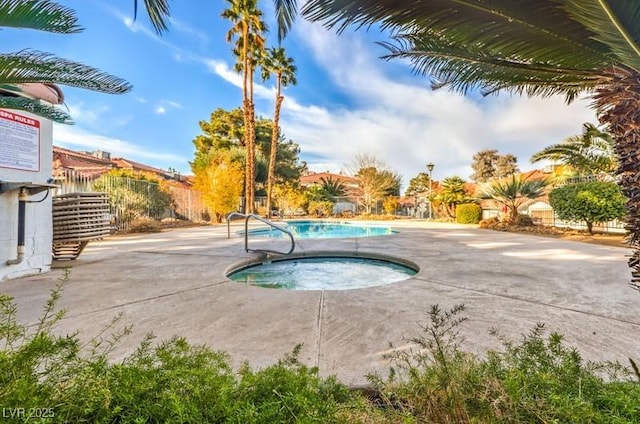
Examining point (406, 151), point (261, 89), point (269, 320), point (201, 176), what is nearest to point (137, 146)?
point (201, 176)

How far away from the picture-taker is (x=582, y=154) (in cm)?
1023

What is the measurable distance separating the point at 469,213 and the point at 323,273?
528 inches

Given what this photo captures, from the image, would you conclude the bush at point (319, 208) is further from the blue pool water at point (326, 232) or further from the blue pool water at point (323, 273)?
the blue pool water at point (323, 273)

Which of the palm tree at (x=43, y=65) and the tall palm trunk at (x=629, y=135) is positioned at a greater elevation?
the palm tree at (x=43, y=65)

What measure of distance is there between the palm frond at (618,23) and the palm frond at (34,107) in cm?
395

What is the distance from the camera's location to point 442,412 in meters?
1.22

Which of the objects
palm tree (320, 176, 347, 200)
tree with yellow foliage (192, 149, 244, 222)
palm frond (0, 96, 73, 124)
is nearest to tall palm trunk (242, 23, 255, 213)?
tree with yellow foliage (192, 149, 244, 222)

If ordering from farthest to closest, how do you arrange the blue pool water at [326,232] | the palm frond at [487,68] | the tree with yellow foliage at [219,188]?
the tree with yellow foliage at [219,188] < the blue pool water at [326,232] < the palm frond at [487,68]

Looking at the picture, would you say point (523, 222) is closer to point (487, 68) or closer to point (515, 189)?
point (515, 189)

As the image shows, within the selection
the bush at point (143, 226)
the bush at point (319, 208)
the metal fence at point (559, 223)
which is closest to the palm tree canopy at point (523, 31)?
the metal fence at point (559, 223)

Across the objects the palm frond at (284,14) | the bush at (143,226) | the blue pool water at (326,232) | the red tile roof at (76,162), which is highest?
the red tile roof at (76,162)

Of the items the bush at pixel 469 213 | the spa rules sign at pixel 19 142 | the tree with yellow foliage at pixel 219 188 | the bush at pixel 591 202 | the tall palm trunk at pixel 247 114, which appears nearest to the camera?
the spa rules sign at pixel 19 142

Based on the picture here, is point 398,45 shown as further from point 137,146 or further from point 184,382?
point 137,146

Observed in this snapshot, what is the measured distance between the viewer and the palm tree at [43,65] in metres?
2.00
